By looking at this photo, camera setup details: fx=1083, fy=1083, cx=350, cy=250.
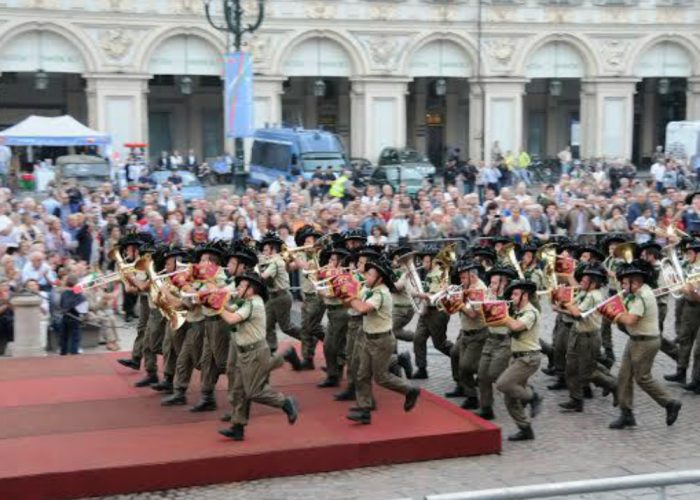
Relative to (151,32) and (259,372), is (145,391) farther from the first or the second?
(151,32)

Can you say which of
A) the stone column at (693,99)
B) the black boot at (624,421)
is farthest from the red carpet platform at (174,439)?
the stone column at (693,99)

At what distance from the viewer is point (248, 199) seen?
70.1 ft

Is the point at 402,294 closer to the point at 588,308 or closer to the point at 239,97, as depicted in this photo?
the point at 588,308

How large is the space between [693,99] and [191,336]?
122 feet

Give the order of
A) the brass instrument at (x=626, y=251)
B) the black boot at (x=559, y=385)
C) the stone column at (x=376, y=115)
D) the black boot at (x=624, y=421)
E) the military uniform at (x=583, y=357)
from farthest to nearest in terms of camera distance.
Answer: the stone column at (x=376, y=115) → the brass instrument at (x=626, y=251) → the black boot at (x=559, y=385) → the military uniform at (x=583, y=357) → the black boot at (x=624, y=421)

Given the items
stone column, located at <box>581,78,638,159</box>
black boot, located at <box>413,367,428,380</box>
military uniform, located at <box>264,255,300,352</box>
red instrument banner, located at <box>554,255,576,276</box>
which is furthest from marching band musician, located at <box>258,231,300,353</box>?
stone column, located at <box>581,78,638,159</box>

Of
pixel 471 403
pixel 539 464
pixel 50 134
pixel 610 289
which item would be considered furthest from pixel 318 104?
pixel 539 464

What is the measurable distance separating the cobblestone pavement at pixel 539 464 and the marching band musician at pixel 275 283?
3.09 metres

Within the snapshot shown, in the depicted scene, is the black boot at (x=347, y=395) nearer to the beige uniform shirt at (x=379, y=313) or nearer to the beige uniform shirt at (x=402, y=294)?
the beige uniform shirt at (x=379, y=313)

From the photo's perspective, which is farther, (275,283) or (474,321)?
(275,283)

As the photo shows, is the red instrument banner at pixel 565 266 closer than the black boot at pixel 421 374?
Yes

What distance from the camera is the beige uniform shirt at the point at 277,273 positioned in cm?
1374

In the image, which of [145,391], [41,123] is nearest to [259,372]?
[145,391]

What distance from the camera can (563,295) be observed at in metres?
12.1
